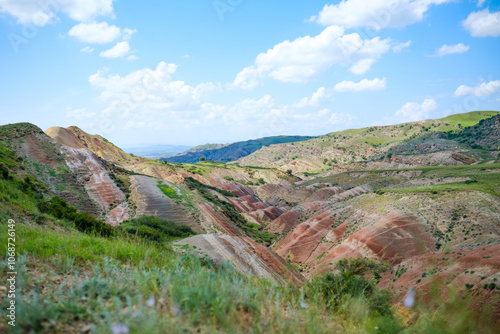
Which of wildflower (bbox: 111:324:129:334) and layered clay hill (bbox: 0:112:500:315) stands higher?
wildflower (bbox: 111:324:129:334)

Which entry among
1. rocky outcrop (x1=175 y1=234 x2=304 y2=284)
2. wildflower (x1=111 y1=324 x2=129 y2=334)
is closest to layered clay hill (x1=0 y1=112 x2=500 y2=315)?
rocky outcrop (x1=175 y1=234 x2=304 y2=284)

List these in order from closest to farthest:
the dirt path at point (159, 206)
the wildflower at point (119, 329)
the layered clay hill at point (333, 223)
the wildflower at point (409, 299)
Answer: the wildflower at point (119, 329) → the wildflower at point (409, 299) → the layered clay hill at point (333, 223) → the dirt path at point (159, 206)

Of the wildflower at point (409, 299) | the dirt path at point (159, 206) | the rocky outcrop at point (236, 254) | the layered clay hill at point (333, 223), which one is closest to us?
the wildflower at point (409, 299)

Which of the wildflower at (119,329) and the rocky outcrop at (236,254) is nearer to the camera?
the wildflower at (119,329)

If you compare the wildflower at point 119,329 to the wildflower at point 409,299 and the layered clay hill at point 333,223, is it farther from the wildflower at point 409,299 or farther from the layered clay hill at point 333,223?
the wildflower at point 409,299

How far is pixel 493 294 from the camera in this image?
597 inches

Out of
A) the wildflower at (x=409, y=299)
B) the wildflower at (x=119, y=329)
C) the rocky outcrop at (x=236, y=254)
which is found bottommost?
the wildflower at (x=409, y=299)

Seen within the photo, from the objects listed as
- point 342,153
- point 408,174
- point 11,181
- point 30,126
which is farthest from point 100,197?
point 342,153

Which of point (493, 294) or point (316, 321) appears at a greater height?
point (316, 321)

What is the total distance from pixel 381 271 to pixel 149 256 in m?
29.5

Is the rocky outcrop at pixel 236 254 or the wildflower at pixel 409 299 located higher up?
the rocky outcrop at pixel 236 254

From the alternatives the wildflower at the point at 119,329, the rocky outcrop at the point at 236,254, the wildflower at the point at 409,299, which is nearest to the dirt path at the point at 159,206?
the rocky outcrop at the point at 236,254

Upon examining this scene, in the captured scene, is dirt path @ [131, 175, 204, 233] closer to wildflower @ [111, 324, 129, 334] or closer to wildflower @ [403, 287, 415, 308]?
wildflower @ [403, 287, 415, 308]

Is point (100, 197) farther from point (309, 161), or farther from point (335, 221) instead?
point (309, 161)
